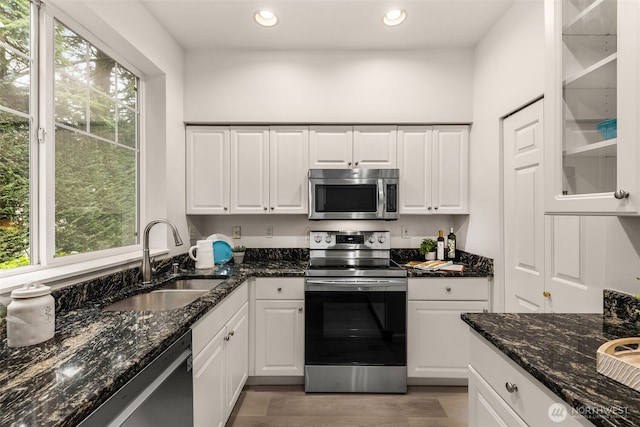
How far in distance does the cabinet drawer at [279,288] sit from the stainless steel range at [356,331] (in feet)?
0.28

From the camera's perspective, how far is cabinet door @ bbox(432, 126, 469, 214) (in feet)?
9.04

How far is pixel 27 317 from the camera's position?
1.06 meters

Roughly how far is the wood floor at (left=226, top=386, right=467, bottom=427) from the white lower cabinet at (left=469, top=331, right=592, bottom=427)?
94 centimetres

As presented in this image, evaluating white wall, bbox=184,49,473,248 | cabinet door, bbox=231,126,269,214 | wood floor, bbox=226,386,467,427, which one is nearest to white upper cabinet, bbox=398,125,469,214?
white wall, bbox=184,49,473,248

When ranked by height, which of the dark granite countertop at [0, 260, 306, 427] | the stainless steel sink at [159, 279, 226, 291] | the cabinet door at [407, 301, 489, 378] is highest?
the dark granite countertop at [0, 260, 306, 427]

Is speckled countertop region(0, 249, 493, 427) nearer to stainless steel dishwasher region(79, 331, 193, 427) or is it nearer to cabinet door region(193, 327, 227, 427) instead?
stainless steel dishwasher region(79, 331, 193, 427)

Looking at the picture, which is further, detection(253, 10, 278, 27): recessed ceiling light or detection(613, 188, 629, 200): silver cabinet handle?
detection(253, 10, 278, 27): recessed ceiling light

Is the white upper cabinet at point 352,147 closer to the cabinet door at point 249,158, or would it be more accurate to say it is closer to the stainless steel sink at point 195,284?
the cabinet door at point 249,158

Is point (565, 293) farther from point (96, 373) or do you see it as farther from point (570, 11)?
point (96, 373)

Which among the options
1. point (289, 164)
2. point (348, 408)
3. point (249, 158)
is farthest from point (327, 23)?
point (348, 408)

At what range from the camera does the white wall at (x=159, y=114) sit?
6.95 ft

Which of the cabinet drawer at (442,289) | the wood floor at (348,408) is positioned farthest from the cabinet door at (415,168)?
the wood floor at (348,408)

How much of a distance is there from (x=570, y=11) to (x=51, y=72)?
7.40ft

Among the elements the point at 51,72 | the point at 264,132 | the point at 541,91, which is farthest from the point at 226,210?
the point at 541,91
